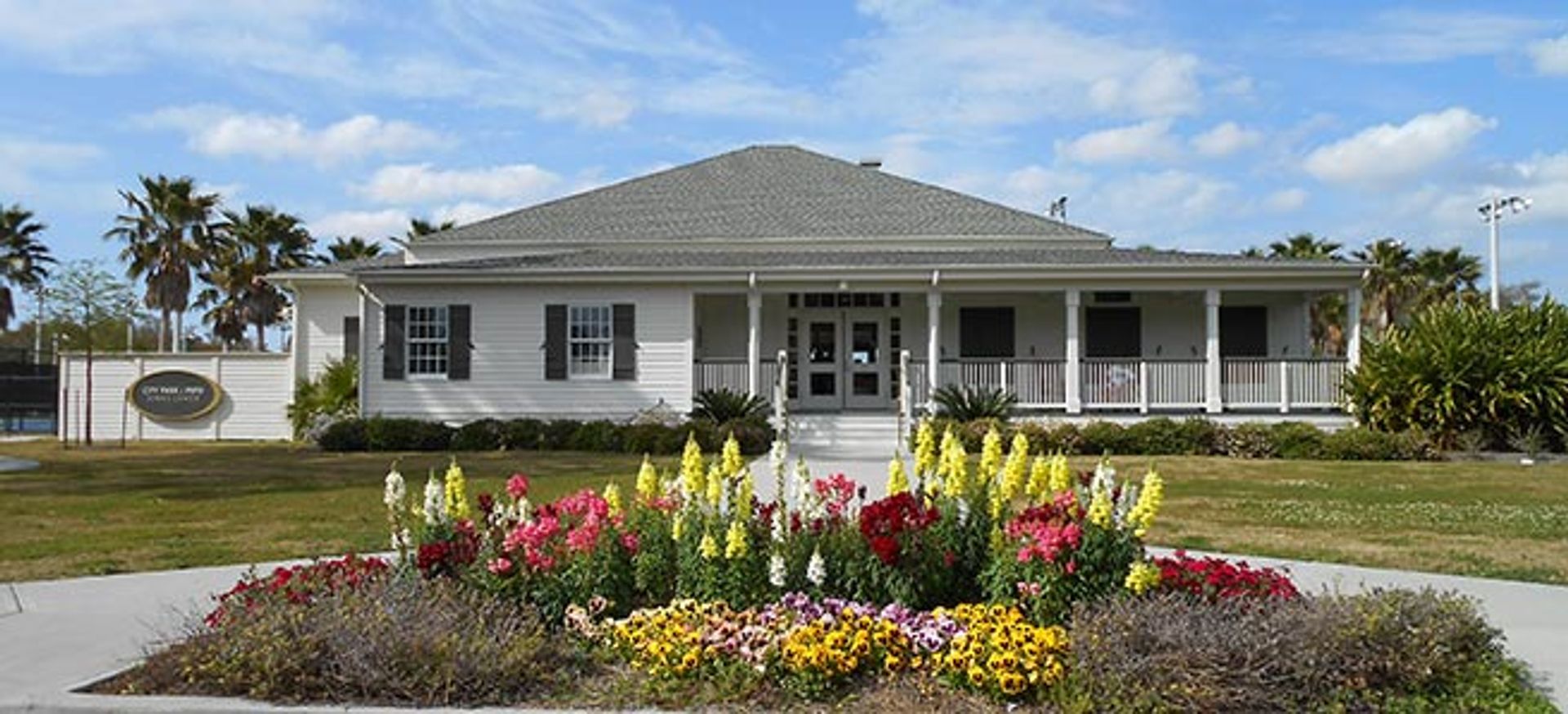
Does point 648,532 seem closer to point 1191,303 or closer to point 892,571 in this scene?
point 892,571

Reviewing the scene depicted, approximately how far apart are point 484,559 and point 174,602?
2.82 meters

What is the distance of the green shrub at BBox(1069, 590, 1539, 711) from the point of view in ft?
16.9

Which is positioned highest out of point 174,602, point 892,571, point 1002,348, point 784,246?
point 784,246

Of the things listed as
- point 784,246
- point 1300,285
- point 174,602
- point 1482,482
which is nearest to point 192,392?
point 784,246

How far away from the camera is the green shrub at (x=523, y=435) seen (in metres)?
21.9

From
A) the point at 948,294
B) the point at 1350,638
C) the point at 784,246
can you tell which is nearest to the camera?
the point at 1350,638

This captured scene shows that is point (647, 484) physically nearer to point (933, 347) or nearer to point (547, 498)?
point (547, 498)

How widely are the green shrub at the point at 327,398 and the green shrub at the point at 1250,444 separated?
16.3 metres

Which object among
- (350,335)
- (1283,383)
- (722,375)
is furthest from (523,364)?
(1283,383)

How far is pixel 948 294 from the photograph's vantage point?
78.1 feet

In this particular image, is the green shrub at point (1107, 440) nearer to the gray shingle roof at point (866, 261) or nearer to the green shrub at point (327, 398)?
the gray shingle roof at point (866, 261)

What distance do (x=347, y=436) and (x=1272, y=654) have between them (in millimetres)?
19635

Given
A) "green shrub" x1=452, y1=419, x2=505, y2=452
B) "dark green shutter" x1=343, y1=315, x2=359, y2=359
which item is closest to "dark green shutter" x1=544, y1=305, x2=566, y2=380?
"green shrub" x1=452, y1=419, x2=505, y2=452

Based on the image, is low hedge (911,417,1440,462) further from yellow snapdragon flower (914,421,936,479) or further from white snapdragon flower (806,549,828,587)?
white snapdragon flower (806,549,828,587)
